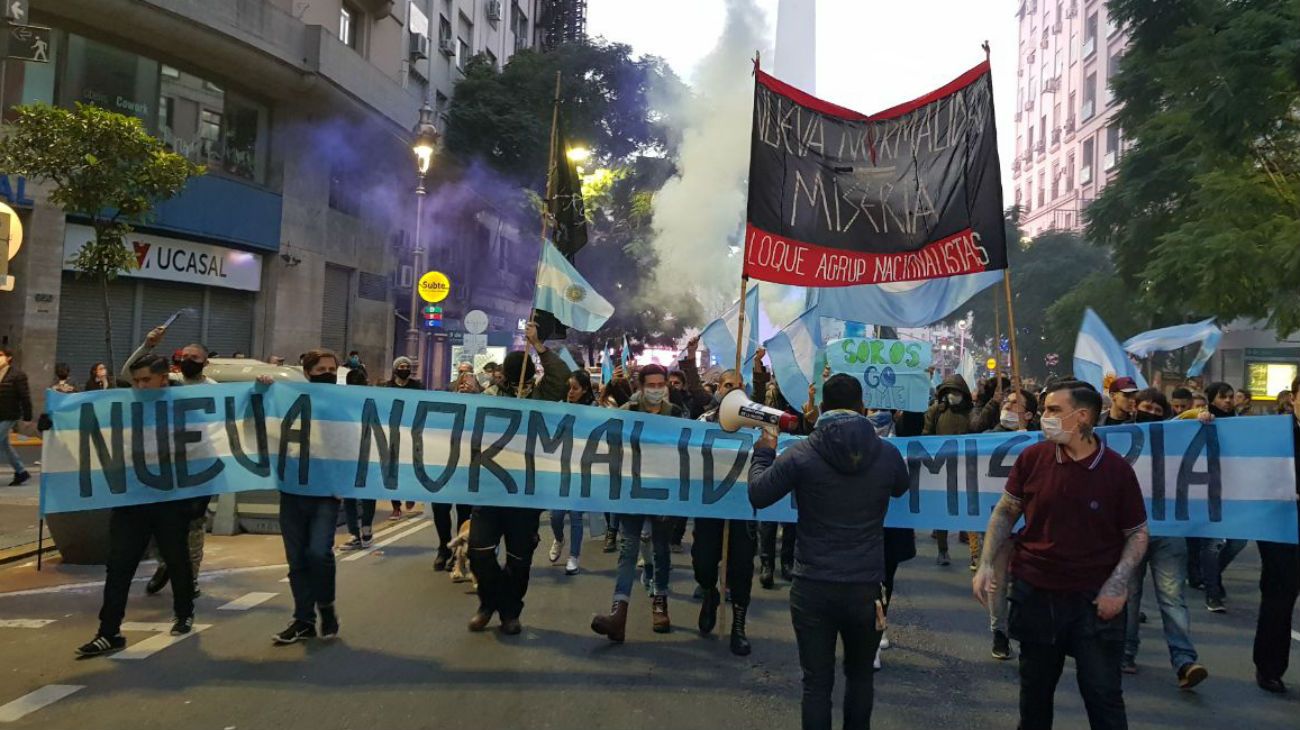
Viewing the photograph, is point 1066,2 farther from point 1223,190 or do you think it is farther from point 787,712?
point 787,712

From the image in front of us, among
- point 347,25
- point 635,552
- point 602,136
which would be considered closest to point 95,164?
point 635,552

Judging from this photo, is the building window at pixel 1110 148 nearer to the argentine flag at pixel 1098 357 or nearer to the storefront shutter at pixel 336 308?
the storefront shutter at pixel 336 308

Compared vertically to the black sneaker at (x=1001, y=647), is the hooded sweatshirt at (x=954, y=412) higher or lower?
higher

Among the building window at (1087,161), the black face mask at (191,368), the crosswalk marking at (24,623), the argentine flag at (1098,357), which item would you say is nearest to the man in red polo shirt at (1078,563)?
the black face mask at (191,368)

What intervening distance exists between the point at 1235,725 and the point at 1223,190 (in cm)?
1411

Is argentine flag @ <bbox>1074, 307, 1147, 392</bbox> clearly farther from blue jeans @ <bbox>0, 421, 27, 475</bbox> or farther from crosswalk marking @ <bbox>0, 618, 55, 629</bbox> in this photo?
blue jeans @ <bbox>0, 421, 27, 475</bbox>

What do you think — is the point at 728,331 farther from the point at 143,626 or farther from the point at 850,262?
the point at 143,626

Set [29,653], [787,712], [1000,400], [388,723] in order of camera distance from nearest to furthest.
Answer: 1. [388,723]
2. [787,712]
3. [29,653]
4. [1000,400]

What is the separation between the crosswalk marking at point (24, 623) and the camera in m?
6.03

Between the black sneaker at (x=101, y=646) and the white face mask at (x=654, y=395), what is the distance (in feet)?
11.4

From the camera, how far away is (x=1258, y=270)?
50.1ft

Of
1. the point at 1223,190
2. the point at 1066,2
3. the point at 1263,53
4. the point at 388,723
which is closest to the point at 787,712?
the point at 388,723

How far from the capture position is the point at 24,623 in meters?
6.12

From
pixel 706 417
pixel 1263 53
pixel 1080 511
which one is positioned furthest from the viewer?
pixel 1263 53
